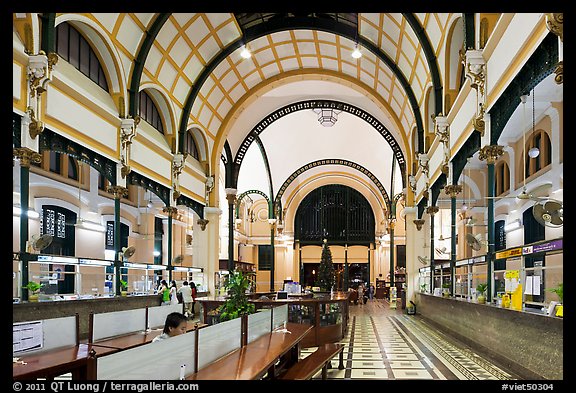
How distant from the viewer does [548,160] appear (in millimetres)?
13867

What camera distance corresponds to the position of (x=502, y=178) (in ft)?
60.6

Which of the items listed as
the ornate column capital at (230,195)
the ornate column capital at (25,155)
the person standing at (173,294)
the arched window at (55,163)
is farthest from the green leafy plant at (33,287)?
the ornate column capital at (230,195)

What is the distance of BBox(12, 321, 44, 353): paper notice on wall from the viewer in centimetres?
533

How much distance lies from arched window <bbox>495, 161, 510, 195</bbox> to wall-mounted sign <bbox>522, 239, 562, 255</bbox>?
11.1 metres

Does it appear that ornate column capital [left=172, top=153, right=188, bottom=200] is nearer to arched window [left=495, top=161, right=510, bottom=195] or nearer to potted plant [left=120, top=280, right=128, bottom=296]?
potted plant [left=120, top=280, right=128, bottom=296]

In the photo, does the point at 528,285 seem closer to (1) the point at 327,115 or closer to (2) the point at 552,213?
(2) the point at 552,213

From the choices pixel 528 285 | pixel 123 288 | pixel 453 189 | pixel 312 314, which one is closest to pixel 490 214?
pixel 528 285

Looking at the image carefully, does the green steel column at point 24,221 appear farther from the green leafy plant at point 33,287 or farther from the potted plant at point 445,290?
the potted plant at point 445,290

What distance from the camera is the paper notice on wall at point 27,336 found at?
5.33 meters

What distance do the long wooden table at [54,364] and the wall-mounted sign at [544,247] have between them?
16.1 ft

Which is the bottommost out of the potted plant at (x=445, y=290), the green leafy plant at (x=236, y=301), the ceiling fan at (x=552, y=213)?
the potted plant at (x=445, y=290)

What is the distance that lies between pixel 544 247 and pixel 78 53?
1054 cm
